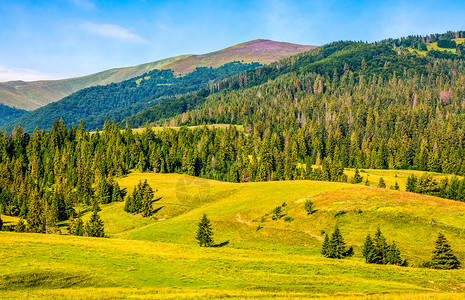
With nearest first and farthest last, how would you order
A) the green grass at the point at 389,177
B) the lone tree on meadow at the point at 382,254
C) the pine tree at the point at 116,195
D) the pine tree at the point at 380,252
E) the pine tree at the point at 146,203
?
1. the lone tree on meadow at the point at 382,254
2. the pine tree at the point at 380,252
3. the pine tree at the point at 146,203
4. the pine tree at the point at 116,195
5. the green grass at the point at 389,177

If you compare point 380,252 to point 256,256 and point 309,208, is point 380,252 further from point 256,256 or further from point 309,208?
point 309,208

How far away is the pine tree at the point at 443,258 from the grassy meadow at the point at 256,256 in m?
3.24

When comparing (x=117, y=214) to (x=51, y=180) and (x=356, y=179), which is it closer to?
(x=51, y=180)

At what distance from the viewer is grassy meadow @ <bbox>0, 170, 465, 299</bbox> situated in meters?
41.2

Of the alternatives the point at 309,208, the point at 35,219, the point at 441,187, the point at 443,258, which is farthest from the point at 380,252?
the point at 35,219

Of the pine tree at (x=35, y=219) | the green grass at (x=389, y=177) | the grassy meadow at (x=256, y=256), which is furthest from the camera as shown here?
the green grass at (x=389, y=177)

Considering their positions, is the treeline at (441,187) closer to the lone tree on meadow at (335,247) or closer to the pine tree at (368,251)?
the lone tree on meadow at (335,247)

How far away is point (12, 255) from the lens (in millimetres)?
50062

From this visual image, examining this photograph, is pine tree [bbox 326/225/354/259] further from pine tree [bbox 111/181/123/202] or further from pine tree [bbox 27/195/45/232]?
pine tree [bbox 111/181/123/202]

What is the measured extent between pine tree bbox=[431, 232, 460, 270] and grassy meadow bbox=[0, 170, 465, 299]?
10.6ft

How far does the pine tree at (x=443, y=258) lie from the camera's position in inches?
2176

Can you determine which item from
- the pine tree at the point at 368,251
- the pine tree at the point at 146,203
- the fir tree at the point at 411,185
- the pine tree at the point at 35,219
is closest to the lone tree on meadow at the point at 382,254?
Answer: the pine tree at the point at 368,251

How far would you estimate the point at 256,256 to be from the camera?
201 ft

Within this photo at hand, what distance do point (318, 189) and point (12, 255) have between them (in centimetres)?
8391
